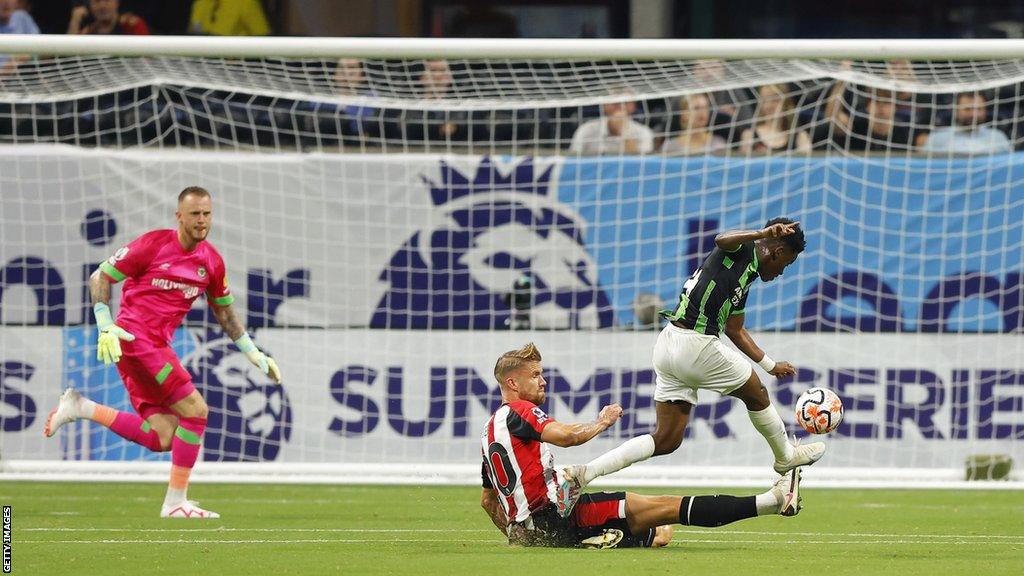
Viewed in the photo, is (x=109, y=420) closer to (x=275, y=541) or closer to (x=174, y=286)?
(x=174, y=286)

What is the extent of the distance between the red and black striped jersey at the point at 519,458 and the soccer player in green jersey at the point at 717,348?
3.67 ft

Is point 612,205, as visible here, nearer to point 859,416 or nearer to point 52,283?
point 859,416

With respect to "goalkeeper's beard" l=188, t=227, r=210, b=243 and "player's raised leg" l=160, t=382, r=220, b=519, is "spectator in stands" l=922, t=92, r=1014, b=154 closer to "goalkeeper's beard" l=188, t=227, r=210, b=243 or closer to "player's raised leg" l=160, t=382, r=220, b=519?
"goalkeeper's beard" l=188, t=227, r=210, b=243

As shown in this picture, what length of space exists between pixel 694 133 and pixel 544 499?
632cm

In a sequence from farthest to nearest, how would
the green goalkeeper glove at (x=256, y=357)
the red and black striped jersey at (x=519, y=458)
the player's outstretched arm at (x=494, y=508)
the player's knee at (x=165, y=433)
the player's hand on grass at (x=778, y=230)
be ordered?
1. the green goalkeeper glove at (x=256, y=357)
2. the player's knee at (x=165, y=433)
3. the player's hand on grass at (x=778, y=230)
4. the player's outstretched arm at (x=494, y=508)
5. the red and black striped jersey at (x=519, y=458)

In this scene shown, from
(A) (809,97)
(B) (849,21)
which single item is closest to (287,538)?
(A) (809,97)

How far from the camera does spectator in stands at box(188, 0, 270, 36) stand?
15.8 meters

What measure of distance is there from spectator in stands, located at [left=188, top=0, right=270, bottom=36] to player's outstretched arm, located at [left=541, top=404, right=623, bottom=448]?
9.25 metres

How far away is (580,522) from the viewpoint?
7.95 m

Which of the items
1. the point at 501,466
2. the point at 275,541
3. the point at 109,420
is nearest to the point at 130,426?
the point at 109,420

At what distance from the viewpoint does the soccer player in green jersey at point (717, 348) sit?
900 cm

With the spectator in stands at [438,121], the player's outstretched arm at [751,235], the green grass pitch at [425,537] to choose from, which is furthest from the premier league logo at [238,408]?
the player's outstretched arm at [751,235]

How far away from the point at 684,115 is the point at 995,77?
259 centimetres

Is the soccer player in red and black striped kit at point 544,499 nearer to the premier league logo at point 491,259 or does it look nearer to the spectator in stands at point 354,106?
the premier league logo at point 491,259
